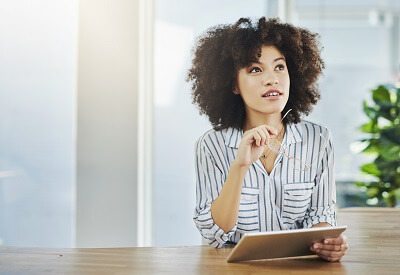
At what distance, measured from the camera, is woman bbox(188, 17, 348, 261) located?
7.82ft

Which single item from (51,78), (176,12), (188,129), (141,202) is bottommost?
(141,202)

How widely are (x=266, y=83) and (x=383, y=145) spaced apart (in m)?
3.08

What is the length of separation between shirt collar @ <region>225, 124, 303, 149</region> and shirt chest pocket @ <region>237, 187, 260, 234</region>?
0.17m

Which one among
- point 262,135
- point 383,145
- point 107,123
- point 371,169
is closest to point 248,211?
point 262,135

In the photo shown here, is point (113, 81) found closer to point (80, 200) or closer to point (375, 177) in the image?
point (80, 200)

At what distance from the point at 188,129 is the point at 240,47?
2.75 m

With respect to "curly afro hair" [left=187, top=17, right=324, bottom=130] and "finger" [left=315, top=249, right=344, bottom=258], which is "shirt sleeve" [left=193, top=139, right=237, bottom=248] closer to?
"curly afro hair" [left=187, top=17, right=324, bottom=130]

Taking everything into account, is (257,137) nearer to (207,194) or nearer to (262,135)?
(262,135)

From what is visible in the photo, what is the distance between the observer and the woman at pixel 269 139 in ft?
7.82

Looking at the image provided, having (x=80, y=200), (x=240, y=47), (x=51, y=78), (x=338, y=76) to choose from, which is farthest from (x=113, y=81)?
(x=240, y=47)

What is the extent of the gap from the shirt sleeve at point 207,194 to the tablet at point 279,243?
26cm

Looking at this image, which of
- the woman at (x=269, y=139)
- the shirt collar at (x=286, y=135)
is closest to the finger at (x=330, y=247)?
the woman at (x=269, y=139)

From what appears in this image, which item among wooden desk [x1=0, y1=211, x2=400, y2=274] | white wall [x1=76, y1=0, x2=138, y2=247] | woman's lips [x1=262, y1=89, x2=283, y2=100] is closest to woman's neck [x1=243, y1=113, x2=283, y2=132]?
woman's lips [x1=262, y1=89, x2=283, y2=100]

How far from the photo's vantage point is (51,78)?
4.98m
